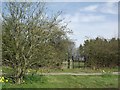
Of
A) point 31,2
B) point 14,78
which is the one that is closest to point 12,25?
point 31,2

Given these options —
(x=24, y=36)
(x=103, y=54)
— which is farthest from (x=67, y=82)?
(x=103, y=54)

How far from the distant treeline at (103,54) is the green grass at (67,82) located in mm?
7873

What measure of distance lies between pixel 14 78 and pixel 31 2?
12.0 feet

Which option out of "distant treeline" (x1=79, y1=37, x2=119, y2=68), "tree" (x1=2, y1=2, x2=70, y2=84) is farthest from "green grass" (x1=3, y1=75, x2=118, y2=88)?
"distant treeline" (x1=79, y1=37, x2=119, y2=68)

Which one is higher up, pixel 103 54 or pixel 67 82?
pixel 103 54

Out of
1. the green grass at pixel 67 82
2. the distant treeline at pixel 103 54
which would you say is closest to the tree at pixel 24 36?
the green grass at pixel 67 82

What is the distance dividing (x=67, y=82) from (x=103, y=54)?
10.2 metres

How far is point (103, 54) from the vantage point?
23969mm

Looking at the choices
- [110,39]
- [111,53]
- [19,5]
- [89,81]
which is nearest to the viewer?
[19,5]

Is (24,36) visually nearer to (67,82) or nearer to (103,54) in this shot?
(67,82)

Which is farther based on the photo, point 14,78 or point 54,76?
point 54,76

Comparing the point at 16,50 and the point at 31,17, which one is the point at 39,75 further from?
the point at 31,17

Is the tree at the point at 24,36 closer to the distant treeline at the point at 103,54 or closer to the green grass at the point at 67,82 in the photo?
the green grass at the point at 67,82

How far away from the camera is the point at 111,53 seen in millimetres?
23625
